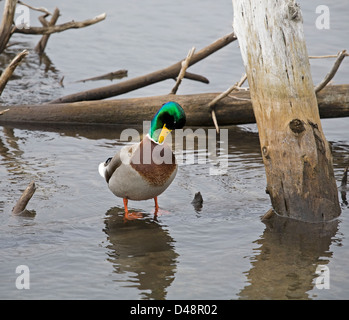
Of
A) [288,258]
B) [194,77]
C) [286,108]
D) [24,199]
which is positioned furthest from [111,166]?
[194,77]

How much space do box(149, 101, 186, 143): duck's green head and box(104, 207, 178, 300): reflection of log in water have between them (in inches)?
29.5

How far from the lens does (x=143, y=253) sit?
490 cm

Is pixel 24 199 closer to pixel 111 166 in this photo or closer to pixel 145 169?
pixel 111 166

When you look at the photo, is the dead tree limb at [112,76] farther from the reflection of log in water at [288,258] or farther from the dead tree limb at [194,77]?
the reflection of log in water at [288,258]

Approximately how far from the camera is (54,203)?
228 inches

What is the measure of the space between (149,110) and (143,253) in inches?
121

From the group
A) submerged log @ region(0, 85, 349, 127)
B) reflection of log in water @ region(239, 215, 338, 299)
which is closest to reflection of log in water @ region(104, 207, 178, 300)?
reflection of log in water @ region(239, 215, 338, 299)

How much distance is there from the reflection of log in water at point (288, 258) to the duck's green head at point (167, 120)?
1100 mm

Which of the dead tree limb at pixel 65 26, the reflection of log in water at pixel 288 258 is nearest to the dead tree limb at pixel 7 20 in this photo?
the dead tree limb at pixel 65 26

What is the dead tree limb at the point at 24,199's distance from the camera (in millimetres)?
5216
